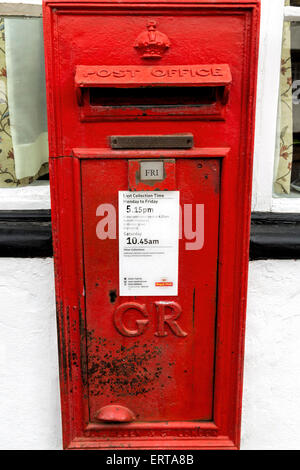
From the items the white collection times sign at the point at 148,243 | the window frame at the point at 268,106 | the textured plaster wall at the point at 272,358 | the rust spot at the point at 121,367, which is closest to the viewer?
the white collection times sign at the point at 148,243

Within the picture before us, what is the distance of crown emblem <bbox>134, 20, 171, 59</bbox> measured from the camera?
109 centimetres

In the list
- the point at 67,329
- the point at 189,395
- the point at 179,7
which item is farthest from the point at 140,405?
the point at 179,7

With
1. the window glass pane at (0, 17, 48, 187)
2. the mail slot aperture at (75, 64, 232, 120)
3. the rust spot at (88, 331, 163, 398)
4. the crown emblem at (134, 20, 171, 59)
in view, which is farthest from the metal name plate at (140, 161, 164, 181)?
the window glass pane at (0, 17, 48, 187)

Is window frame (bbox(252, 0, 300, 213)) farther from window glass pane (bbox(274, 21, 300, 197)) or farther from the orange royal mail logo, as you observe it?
the orange royal mail logo

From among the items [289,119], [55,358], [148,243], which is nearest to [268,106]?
[289,119]

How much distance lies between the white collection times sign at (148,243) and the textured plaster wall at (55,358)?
47 cm

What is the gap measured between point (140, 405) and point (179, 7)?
1.24 m

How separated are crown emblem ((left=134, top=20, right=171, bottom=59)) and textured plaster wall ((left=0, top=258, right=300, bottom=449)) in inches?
34.6

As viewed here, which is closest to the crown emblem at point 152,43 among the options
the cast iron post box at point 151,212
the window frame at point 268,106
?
the cast iron post box at point 151,212

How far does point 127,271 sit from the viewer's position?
4.13 ft

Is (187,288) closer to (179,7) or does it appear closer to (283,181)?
(283,181)

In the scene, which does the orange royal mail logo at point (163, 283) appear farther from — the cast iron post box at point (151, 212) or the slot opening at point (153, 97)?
the slot opening at point (153, 97)

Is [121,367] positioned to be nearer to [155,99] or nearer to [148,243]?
[148,243]

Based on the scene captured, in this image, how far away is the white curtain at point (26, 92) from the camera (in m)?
1.55
